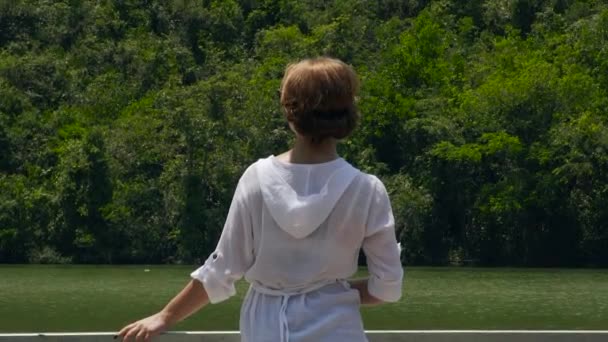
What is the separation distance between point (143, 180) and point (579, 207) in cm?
1280

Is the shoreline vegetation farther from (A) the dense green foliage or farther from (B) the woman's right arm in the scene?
(B) the woman's right arm

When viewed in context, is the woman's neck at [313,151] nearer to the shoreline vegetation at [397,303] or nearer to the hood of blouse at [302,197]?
the hood of blouse at [302,197]

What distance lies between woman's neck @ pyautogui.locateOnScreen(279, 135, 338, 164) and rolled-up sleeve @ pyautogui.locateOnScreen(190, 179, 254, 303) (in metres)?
0.12

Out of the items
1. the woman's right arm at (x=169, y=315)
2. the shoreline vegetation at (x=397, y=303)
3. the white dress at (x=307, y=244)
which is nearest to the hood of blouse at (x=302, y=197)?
the white dress at (x=307, y=244)

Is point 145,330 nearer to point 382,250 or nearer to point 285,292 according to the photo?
point 285,292

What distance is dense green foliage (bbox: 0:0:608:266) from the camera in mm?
34875

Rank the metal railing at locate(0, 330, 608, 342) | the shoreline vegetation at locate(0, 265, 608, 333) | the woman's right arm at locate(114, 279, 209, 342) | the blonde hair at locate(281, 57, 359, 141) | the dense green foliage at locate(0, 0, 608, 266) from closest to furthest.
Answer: the blonde hair at locate(281, 57, 359, 141)
the woman's right arm at locate(114, 279, 209, 342)
the metal railing at locate(0, 330, 608, 342)
the shoreline vegetation at locate(0, 265, 608, 333)
the dense green foliage at locate(0, 0, 608, 266)

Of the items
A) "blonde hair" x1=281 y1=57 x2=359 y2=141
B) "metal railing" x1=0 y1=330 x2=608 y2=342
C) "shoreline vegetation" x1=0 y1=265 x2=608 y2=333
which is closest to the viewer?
"blonde hair" x1=281 y1=57 x2=359 y2=141

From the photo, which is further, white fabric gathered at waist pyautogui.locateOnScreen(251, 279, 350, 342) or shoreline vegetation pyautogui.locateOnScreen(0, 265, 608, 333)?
shoreline vegetation pyautogui.locateOnScreen(0, 265, 608, 333)

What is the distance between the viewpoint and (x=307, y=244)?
2.33 metres

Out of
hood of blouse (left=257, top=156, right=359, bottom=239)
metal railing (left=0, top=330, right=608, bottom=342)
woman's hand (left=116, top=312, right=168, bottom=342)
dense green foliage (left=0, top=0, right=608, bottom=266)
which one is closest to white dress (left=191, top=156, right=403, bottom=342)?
hood of blouse (left=257, top=156, right=359, bottom=239)

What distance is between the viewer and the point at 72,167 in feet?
116

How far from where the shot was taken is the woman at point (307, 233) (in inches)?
90.5

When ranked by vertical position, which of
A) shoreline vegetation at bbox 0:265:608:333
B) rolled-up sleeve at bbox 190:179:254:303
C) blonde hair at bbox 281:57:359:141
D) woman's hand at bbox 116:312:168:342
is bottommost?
shoreline vegetation at bbox 0:265:608:333
